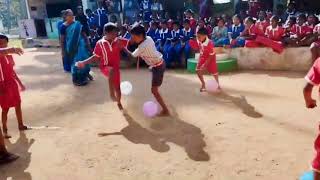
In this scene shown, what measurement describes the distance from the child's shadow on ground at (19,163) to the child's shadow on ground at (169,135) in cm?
100

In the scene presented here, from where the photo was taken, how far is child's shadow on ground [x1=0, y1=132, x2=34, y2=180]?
4.38m

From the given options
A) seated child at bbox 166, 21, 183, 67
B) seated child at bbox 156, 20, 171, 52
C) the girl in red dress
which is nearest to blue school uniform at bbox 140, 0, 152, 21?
seated child at bbox 156, 20, 171, 52

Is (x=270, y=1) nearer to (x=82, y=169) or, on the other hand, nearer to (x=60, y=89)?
(x=60, y=89)

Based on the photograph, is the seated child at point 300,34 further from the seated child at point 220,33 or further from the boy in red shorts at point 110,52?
the boy in red shorts at point 110,52

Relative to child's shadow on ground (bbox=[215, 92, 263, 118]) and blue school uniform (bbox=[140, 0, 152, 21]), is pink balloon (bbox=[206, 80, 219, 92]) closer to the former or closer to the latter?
child's shadow on ground (bbox=[215, 92, 263, 118])

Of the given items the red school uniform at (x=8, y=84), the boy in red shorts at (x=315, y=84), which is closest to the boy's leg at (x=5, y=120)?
the red school uniform at (x=8, y=84)

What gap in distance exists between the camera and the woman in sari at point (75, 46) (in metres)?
8.58

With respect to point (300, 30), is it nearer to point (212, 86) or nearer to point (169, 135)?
point (212, 86)

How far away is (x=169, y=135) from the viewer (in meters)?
5.28

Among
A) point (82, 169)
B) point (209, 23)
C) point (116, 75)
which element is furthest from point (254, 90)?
point (209, 23)

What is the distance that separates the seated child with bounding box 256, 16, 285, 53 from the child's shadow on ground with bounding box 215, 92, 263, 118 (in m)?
2.55

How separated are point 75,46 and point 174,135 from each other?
4.32m

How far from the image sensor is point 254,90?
7410mm

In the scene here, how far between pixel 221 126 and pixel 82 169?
2047mm
